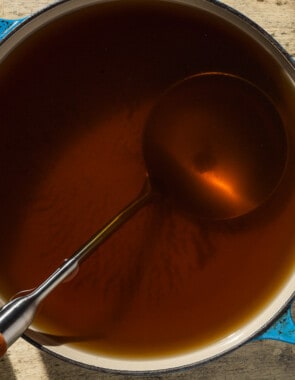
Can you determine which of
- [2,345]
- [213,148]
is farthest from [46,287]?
[213,148]

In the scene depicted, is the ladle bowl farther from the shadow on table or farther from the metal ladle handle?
the shadow on table

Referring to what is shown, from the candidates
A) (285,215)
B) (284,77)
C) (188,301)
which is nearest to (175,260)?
(188,301)

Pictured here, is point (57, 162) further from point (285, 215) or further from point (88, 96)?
point (285, 215)

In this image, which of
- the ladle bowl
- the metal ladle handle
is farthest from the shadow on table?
the ladle bowl

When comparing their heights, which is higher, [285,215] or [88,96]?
[88,96]

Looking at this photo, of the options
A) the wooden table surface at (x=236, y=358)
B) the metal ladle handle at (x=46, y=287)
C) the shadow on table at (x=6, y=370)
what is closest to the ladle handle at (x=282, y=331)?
the wooden table surface at (x=236, y=358)

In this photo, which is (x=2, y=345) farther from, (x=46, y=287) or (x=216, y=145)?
(x=216, y=145)

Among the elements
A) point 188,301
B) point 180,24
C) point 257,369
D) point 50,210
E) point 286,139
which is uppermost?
point 180,24

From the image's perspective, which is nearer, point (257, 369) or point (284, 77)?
point (284, 77)
